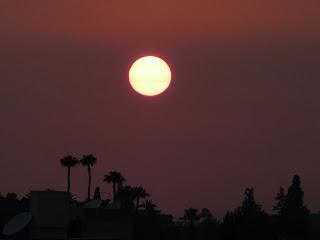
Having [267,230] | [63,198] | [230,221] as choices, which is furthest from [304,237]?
[63,198]

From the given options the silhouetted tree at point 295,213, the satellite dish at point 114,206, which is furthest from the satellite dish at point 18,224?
the silhouetted tree at point 295,213

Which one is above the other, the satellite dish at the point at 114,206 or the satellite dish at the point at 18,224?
the satellite dish at the point at 114,206

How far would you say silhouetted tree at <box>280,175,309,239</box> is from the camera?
7013 inches

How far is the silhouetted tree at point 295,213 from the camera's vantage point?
178125 mm

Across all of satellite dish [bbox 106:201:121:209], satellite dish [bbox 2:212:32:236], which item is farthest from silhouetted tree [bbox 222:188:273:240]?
satellite dish [bbox 2:212:32:236]

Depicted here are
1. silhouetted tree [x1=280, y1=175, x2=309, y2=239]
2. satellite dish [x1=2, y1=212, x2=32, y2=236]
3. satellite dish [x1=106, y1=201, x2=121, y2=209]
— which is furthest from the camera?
silhouetted tree [x1=280, y1=175, x2=309, y2=239]

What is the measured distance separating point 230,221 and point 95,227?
679 inches

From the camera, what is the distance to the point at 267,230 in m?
136

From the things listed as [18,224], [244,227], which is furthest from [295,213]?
[18,224]

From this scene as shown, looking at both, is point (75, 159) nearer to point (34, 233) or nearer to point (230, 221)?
point (230, 221)

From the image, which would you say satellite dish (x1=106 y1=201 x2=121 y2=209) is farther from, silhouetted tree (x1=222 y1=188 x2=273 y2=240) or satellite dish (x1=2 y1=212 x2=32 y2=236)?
satellite dish (x1=2 y1=212 x2=32 y2=236)

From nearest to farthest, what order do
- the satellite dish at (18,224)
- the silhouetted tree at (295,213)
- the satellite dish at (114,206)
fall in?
the satellite dish at (18,224) → the satellite dish at (114,206) → the silhouetted tree at (295,213)

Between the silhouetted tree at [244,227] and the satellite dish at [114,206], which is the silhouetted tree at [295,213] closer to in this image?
the silhouetted tree at [244,227]

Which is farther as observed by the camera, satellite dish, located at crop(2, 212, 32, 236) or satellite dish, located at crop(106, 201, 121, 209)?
satellite dish, located at crop(106, 201, 121, 209)
